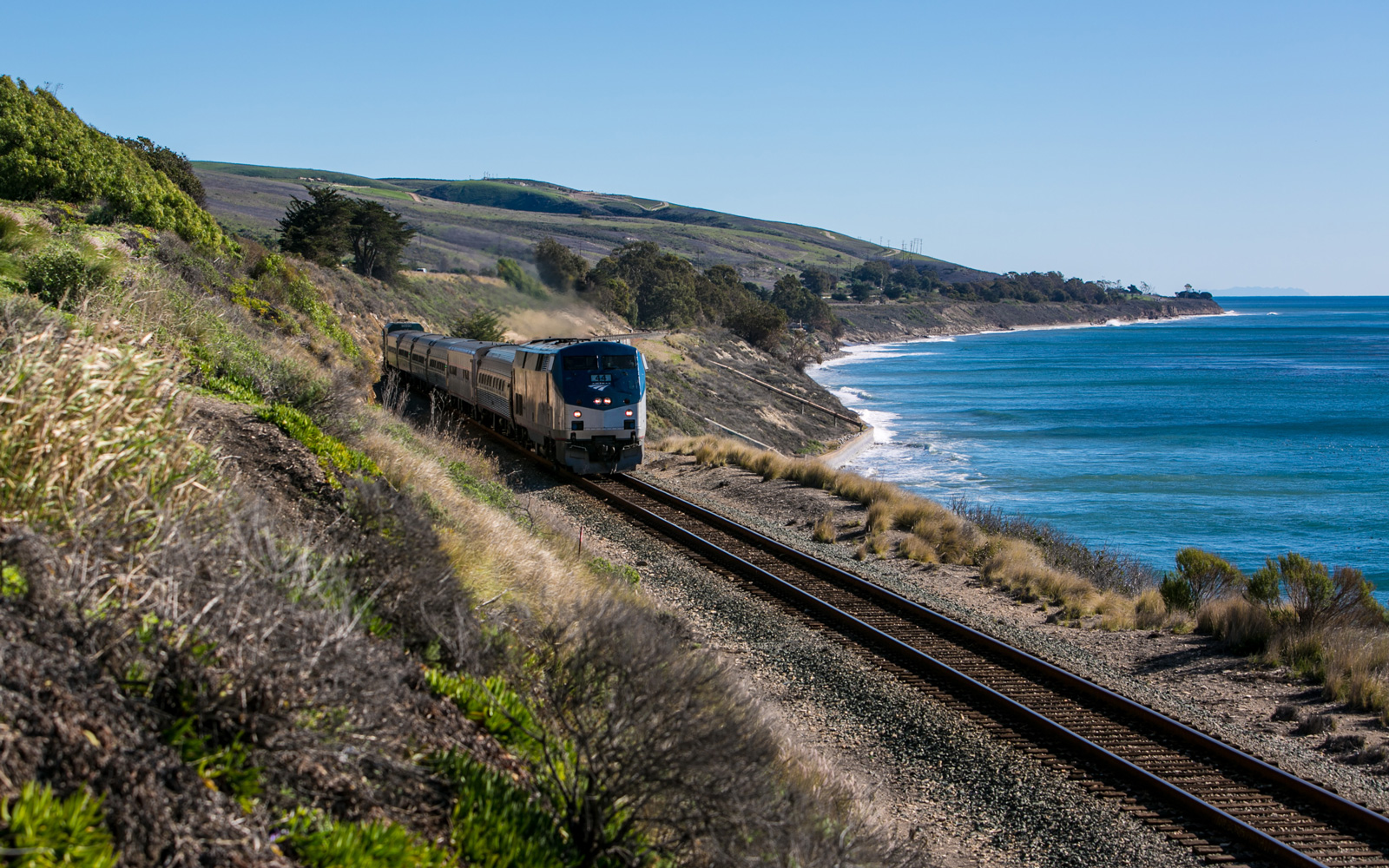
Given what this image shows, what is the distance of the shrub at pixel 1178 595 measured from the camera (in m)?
13.9

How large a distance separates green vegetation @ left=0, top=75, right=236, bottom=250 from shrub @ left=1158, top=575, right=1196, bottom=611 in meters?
23.1

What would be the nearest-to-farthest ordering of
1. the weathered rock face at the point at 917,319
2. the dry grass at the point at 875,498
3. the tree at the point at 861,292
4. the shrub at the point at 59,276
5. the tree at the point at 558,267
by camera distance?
the shrub at the point at 59,276 < the dry grass at the point at 875,498 < the tree at the point at 558,267 < the weathered rock face at the point at 917,319 < the tree at the point at 861,292

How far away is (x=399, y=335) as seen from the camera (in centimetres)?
3791

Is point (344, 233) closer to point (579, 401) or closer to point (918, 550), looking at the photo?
point (579, 401)

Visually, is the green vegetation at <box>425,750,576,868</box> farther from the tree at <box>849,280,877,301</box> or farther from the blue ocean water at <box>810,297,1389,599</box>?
the tree at <box>849,280,877,301</box>

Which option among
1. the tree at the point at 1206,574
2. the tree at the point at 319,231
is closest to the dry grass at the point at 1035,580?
the tree at the point at 1206,574

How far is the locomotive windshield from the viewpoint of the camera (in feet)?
67.6

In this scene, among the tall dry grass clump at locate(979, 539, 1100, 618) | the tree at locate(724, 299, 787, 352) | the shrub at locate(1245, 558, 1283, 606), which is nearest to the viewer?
the shrub at locate(1245, 558, 1283, 606)

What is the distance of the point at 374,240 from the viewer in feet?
193

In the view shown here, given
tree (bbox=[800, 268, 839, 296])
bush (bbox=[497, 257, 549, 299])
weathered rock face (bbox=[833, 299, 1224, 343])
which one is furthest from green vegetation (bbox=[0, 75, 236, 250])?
tree (bbox=[800, 268, 839, 296])

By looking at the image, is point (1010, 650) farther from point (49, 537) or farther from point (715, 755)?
point (49, 537)

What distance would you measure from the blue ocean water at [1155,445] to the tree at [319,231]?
1157 inches

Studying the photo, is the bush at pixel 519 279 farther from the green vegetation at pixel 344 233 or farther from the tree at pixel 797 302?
the tree at pixel 797 302

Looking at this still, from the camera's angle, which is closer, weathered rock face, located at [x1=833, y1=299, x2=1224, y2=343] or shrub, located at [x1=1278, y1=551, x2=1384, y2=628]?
shrub, located at [x1=1278, y1=551, x2=1384, y2=628]
